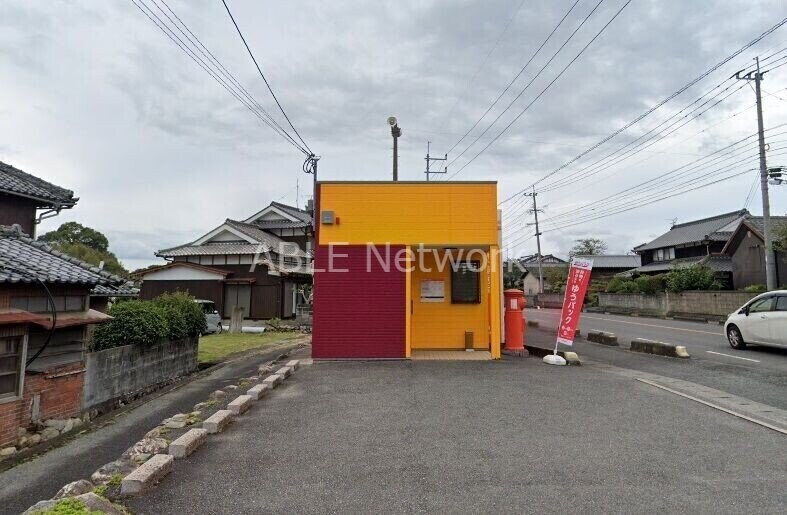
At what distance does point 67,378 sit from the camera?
813cm

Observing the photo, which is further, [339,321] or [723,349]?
[723,349]

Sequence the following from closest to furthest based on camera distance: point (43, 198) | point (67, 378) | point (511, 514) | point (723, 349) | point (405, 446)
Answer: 1. point (511, 514)
2. point (405, 446)
3. point (67, 378)
4. point (723, 349)
5. point (43, 198)

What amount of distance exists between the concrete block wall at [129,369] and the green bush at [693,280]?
26004 millimetres

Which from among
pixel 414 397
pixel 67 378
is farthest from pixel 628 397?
pixel 67 378

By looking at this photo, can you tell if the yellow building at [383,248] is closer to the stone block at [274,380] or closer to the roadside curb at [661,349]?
the stone block at [274,380]

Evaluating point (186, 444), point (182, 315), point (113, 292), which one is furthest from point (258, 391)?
point (113, 292)

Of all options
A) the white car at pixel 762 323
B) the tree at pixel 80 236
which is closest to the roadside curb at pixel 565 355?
the white car at pixel 762 323

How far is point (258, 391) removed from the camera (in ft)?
21.8

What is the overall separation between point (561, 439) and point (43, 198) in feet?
47.3

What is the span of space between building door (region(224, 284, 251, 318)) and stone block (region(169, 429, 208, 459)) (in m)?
22.8

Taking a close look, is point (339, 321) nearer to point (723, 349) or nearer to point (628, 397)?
point (628, 397)

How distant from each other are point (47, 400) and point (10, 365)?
101cm

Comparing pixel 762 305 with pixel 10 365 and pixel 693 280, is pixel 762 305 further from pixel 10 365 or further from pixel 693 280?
pixel 693 280

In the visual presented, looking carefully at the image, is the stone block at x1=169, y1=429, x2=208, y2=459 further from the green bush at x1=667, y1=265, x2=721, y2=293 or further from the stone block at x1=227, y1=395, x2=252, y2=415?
the green bush at x1=667, y1=265, x2=721, y2=293
